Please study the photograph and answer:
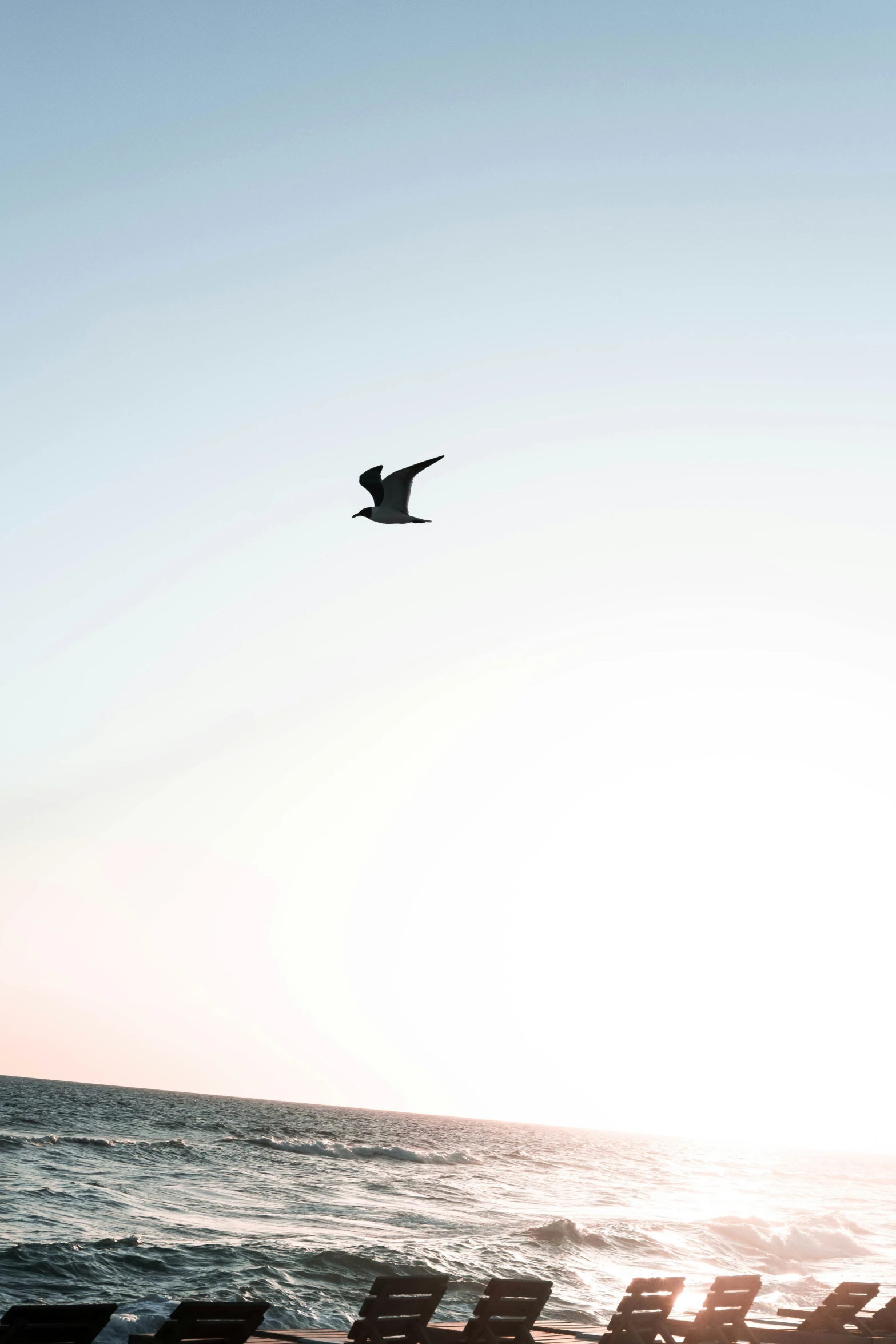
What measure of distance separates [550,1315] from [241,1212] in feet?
47.4

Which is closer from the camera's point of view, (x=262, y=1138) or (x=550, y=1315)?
(x=550, y=1315)

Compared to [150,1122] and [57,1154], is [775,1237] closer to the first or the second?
[57,1154]

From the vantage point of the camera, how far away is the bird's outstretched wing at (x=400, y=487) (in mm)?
9602

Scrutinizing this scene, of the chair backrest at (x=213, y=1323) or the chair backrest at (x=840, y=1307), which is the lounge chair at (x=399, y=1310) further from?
the chair backrest at (x=840, y=1307)

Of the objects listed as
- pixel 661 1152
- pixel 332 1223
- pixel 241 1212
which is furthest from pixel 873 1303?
pixel 661 1152

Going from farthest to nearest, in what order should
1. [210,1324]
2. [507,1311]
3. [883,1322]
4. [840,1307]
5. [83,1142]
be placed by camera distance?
[83,1142] → [883,1322] → [840,1307] → [507,1311] → [210,1324]

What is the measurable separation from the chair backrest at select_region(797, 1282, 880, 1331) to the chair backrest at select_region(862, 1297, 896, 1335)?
0.45m

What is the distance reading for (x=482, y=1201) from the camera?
39031mm

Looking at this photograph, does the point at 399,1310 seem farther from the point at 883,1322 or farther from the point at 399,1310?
the point at 883,1322

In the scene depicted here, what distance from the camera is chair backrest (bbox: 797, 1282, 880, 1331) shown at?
12977 millimetres

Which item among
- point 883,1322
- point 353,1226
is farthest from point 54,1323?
point 353,1226

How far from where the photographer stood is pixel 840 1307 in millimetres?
13086

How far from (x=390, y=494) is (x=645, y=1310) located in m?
8.92

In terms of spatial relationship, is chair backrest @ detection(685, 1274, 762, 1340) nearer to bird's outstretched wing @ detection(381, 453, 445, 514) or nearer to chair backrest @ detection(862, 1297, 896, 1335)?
chair backrest @ detection(862, 1297, 896, 1335)
